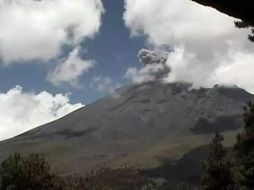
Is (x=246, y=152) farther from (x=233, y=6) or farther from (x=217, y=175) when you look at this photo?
(x=233, y=6)

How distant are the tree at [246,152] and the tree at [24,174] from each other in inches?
800

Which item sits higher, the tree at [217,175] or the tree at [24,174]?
the tree at [24,174]

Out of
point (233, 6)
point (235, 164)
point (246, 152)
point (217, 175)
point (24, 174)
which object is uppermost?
point (24, 174)

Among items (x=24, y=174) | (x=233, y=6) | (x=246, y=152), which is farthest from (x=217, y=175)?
(x=233, y=6)

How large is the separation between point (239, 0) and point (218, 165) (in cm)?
4938

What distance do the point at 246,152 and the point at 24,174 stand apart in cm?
2193

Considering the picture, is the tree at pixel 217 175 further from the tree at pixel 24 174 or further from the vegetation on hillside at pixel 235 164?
the tree at pixel 24 174

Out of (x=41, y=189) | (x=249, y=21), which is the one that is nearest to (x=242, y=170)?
(x=41, y=189)

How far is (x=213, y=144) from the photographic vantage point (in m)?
57.2

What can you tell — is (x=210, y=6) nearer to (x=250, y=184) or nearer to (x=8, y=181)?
(x=250, y=184)

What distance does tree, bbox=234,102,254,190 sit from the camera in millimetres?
42203

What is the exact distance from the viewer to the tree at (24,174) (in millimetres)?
51969

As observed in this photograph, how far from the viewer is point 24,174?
173ft

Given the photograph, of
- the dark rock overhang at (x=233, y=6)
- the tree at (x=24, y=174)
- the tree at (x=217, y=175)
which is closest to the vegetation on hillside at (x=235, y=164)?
the tree at (x=217, y=175)
